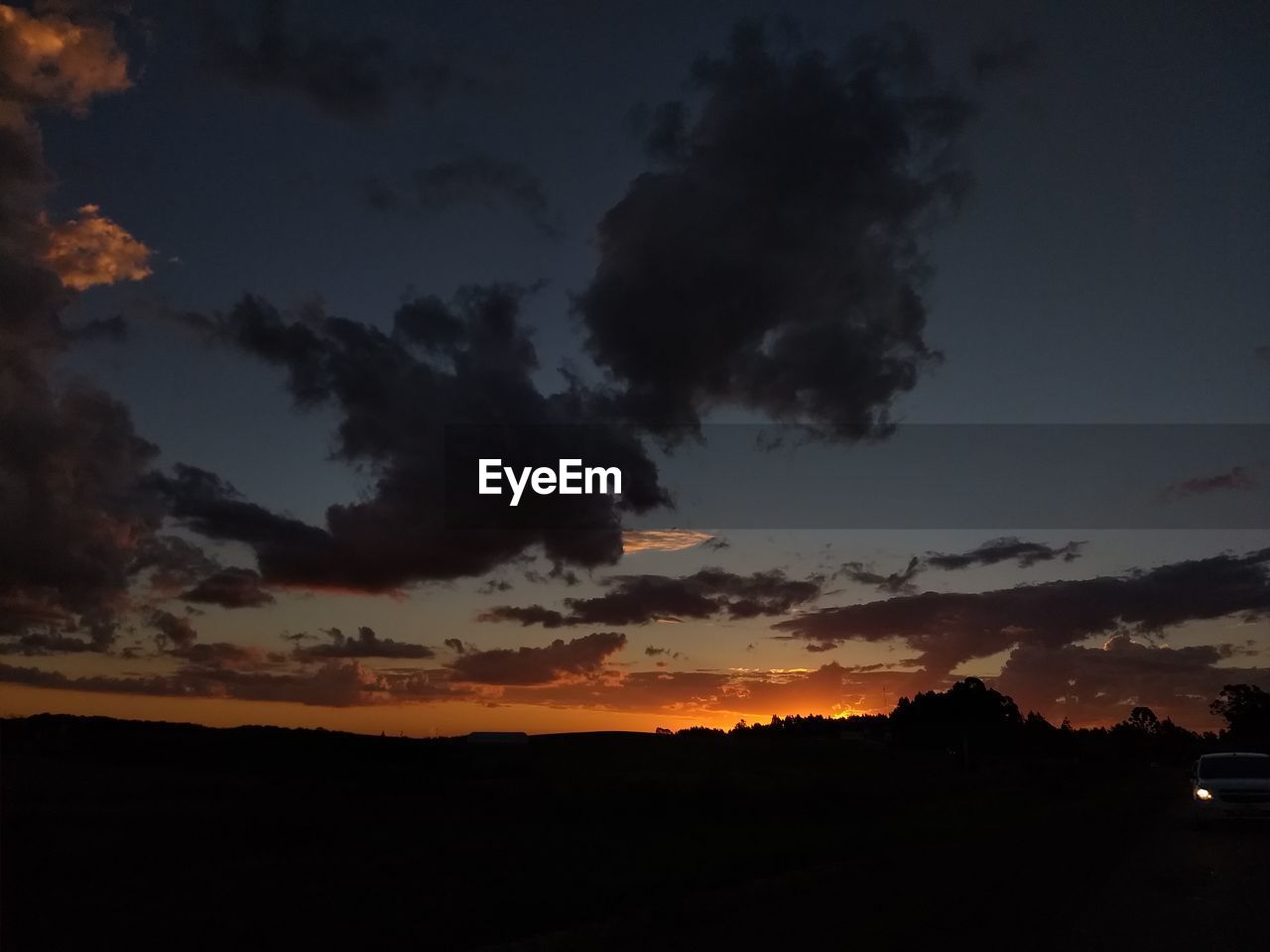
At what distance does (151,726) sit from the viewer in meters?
67.4

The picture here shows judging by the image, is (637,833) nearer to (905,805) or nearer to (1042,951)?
(1042,951)

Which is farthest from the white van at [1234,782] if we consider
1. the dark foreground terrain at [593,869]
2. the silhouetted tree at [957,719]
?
the silhouetted tree at [957,719]

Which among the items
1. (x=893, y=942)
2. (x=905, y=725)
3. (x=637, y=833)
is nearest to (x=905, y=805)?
(x=637, y=833)

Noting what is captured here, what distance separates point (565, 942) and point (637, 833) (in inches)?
475

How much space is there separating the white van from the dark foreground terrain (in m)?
0.58

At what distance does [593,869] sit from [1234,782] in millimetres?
17657

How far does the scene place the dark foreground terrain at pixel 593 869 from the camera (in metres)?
11.9

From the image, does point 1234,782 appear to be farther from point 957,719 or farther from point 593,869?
point 957,719

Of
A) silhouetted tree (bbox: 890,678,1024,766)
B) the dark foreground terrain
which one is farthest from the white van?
silhouetted tree (bbox: 890,678,1024,766)

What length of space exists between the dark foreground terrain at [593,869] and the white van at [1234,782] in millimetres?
580

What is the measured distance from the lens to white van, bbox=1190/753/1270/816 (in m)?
26.4

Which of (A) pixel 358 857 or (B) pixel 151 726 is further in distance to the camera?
(B) pixel 151 726

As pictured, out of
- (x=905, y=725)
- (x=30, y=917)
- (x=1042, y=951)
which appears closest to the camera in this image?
(x=1042, y=951)

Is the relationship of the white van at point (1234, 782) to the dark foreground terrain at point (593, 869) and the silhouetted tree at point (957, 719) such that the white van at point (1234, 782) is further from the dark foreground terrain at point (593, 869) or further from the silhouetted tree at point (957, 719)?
the silhouetted tree at point (957, 719)
